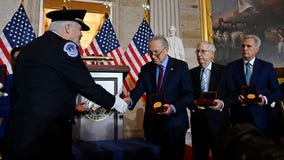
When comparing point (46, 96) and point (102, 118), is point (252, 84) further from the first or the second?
point (46, 96)

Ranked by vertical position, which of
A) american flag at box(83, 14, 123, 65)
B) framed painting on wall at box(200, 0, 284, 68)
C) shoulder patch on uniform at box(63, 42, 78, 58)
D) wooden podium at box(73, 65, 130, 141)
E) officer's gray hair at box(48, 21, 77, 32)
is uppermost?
framed painting on wall at box(200, 0, 284, 68)

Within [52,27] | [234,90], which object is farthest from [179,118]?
[52,27]

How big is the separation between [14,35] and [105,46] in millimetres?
1681

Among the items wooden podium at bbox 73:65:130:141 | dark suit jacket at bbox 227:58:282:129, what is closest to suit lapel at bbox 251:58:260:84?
dark suit jacket at bbox 227:58:282:129

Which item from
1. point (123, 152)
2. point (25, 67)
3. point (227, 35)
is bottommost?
point (123, 152)

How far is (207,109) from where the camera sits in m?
3.00

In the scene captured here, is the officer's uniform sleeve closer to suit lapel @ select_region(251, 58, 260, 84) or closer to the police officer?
the police officer

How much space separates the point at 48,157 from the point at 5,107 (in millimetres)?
1298

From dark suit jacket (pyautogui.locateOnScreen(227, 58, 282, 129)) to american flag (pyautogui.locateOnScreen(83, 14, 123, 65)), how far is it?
2.71m

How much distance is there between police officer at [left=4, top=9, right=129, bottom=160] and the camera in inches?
75.0

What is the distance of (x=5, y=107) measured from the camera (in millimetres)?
→ 2932

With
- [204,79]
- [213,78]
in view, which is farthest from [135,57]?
[213,78]

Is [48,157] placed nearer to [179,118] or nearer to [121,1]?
[179,118]

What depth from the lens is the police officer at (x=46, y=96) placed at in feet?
6.25
